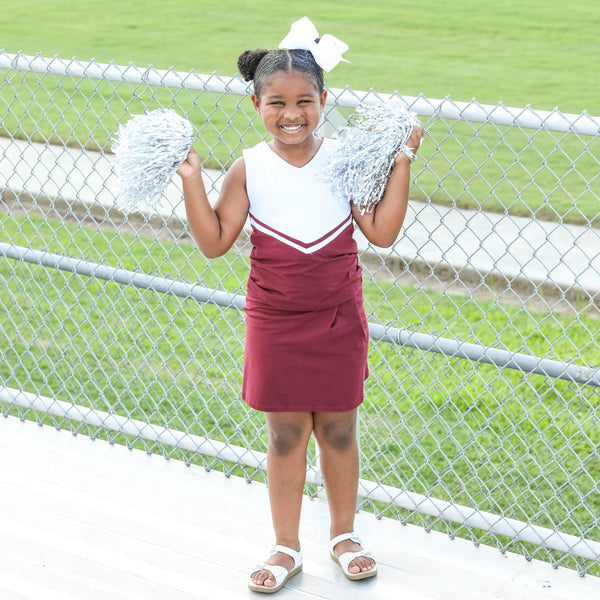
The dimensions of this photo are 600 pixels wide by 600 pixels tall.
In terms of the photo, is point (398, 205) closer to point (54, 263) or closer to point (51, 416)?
point (54, 263)

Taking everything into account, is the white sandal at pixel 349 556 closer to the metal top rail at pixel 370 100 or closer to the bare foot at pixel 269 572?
the bare foot at pixel 269 572

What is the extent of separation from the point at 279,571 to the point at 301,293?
0.77 metres

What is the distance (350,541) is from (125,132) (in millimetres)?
1253

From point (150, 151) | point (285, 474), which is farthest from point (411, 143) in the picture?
point (285, 474)

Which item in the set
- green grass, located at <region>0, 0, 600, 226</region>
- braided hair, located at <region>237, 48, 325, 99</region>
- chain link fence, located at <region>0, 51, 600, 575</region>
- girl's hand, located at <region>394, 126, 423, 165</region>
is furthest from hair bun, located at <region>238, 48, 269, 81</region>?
green grass, located at <region>0, 0, 600, 226</region>

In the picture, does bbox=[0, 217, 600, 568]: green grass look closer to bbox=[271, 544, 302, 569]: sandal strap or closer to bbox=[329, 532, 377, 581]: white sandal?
bbox=[329, 532, 377, 581]: white sandal

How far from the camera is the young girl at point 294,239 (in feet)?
8.04

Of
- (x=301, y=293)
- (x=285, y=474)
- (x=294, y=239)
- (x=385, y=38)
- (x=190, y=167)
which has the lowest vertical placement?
(x=385, y=38)

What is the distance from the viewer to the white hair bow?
244 cm

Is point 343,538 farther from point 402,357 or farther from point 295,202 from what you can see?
point 402,357

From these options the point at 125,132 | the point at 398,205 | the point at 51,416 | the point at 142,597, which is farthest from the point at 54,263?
the point at 398,205

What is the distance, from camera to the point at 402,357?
4613 millimetres

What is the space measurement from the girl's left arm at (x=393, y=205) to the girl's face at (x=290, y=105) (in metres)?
0.23

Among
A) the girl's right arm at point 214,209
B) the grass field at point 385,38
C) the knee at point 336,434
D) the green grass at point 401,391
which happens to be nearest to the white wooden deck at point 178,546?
the green grass at point 401,391
